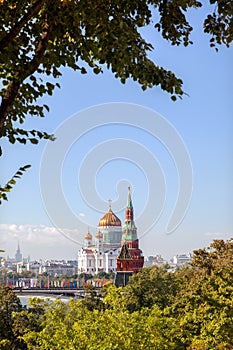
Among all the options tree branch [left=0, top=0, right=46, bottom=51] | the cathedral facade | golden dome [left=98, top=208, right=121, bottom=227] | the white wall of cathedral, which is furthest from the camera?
the white wall of cathedral

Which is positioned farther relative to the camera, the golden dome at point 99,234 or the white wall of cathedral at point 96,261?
the white wall of cathedral at point 96,261

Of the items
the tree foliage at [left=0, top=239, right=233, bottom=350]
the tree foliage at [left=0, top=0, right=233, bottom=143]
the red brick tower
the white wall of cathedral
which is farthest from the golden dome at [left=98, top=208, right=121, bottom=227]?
the tree foliage at [left=0, top=0, right=233, bottom=143]

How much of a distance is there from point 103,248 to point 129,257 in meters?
60.8

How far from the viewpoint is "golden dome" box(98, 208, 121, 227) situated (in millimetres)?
95688

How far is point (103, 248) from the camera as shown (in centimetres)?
10588

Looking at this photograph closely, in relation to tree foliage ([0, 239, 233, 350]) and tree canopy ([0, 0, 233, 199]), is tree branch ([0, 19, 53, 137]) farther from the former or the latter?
tree foliage ([0, 239, 233, 350])

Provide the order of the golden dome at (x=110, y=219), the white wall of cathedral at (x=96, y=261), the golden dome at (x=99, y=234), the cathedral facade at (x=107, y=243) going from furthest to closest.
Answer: the white wall of cathedral at (x=96, y=261)
the golden dome at (x=99, y=234)
the golden dome at (x=110, y=219)
the cathedral facade at (x=107, y=243)

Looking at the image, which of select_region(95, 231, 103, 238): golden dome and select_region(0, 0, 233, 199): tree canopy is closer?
select_region(0, 0, 233, 199): tree canopy

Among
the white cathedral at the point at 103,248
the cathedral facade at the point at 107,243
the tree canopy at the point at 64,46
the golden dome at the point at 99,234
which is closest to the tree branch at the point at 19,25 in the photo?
the tree canopy at the point at 64,46

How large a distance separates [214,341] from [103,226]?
288 ft

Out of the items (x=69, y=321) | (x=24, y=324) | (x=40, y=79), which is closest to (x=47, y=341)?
(x=69, y=321)

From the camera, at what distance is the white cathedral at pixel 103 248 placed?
97.1 meters

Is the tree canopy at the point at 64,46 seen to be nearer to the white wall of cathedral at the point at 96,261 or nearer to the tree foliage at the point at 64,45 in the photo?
the tree foliage at the point at 64,45

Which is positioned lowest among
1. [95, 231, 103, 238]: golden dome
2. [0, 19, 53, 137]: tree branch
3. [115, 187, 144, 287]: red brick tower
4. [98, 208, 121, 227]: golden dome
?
[0, 19, 53, 137]: tree branch
